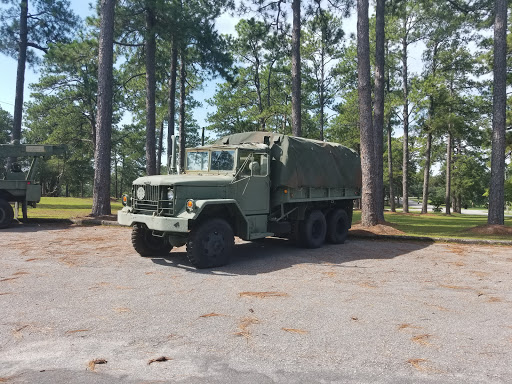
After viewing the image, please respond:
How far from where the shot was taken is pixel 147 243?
820cm

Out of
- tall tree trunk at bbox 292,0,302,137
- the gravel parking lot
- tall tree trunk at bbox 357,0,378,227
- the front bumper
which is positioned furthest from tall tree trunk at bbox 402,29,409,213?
the front bumper

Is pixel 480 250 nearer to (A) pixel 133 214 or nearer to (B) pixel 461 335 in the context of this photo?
(B) pixel 461 335

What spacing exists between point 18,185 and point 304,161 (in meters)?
9.84

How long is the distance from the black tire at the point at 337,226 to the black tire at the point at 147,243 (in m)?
4.48

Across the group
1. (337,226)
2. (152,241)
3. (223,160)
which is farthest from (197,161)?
(337,226)

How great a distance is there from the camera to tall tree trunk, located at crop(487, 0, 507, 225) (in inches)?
508

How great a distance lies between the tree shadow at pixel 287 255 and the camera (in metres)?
7.30

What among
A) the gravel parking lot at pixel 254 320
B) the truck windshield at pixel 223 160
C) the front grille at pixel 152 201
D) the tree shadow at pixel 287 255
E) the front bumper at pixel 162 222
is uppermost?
the truck windshield at pixel 223 160

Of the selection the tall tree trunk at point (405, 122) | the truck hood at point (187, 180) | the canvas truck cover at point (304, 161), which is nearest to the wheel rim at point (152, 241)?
the truck hood at point (187, 180)

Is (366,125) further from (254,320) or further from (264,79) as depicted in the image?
(264,79)

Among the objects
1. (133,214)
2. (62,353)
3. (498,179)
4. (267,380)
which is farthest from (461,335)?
(498,179)

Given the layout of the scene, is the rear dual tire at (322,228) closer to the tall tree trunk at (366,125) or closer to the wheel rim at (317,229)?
the wheel rim at (317,229)

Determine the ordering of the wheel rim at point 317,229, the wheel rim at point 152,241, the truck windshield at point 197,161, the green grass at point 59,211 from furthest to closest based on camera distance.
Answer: the green grass at point 59,211
the wheel rim at point 317,229
the truck windshield at point 197,161
the wheel rim at point 152,241

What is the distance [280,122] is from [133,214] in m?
27.7
